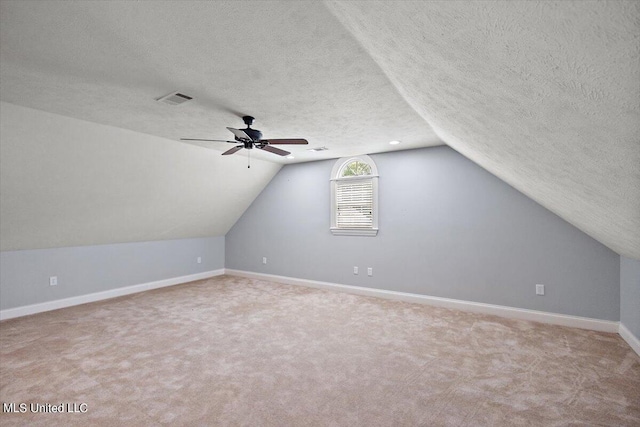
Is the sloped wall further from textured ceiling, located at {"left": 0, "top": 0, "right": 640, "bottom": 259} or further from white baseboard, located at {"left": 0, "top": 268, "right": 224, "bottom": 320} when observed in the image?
white baseboard, located at {"left": 0, "top": 268, "right": 224, "bottom": 320}

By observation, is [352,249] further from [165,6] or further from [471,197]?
[165,6]

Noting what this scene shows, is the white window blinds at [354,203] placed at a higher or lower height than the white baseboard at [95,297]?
higher

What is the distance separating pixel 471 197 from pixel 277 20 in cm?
387

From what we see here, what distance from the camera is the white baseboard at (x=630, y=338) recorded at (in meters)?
3.18

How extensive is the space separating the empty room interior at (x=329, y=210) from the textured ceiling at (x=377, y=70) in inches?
0.6

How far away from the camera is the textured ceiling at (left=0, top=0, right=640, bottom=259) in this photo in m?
0.91

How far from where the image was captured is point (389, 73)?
7.66 ft

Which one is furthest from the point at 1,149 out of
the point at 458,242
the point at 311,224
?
the point at 458,242

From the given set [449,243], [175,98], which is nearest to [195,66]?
[175,98]

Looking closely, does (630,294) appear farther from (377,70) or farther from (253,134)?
(253,134)

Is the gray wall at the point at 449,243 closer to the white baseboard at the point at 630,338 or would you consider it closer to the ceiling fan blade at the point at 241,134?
the white baseboard at the point at 630,338

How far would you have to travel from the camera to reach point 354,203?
5676 millimetres

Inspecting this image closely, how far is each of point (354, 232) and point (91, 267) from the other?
453 centimetres

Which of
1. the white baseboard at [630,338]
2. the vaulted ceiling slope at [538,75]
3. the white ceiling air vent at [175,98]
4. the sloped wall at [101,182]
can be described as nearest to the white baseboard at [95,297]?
the sloped wall at [101,182]
